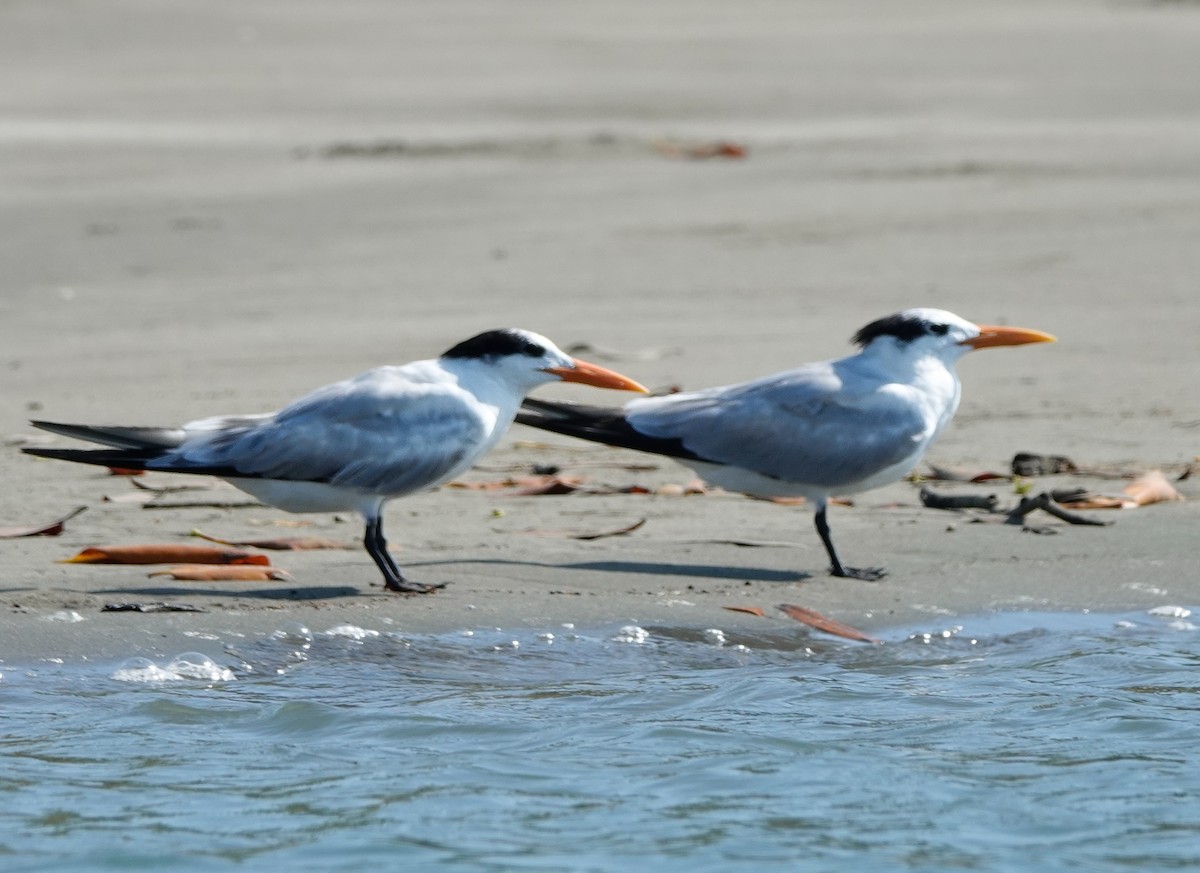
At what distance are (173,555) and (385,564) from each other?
729mm

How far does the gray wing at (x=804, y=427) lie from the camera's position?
654 centimetres

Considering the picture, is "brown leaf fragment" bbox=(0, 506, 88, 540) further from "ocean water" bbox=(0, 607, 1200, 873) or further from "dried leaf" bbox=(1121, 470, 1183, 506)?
"dried leaf" bbox=(1121, 470, 1183, 506)

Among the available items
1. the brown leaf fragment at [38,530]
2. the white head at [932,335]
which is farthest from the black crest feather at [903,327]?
the brown leaf fragment at [38,530]

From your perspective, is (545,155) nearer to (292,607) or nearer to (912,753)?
(292,607)

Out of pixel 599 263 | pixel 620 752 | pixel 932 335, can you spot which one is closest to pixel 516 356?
pixel 932 335

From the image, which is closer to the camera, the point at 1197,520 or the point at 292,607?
the point at 292,607

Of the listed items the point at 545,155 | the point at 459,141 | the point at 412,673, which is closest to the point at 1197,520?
the point at 412,673

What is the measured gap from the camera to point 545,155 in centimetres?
1579

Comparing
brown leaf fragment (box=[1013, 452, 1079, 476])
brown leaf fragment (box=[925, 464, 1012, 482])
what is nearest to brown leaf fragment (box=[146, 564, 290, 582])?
brown leaf fragment (box=[925, 464, 1012, 482])

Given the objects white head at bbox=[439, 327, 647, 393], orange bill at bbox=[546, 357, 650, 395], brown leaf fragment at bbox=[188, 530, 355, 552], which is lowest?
brown leaf fragment at bbox=[188, 530, 355, 552]

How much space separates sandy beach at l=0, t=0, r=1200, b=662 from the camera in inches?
248

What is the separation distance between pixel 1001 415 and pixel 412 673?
3.89 metres

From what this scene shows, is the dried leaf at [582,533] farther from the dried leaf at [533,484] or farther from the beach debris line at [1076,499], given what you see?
the beach debris line at [1076,499]

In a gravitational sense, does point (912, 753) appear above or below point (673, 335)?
below
